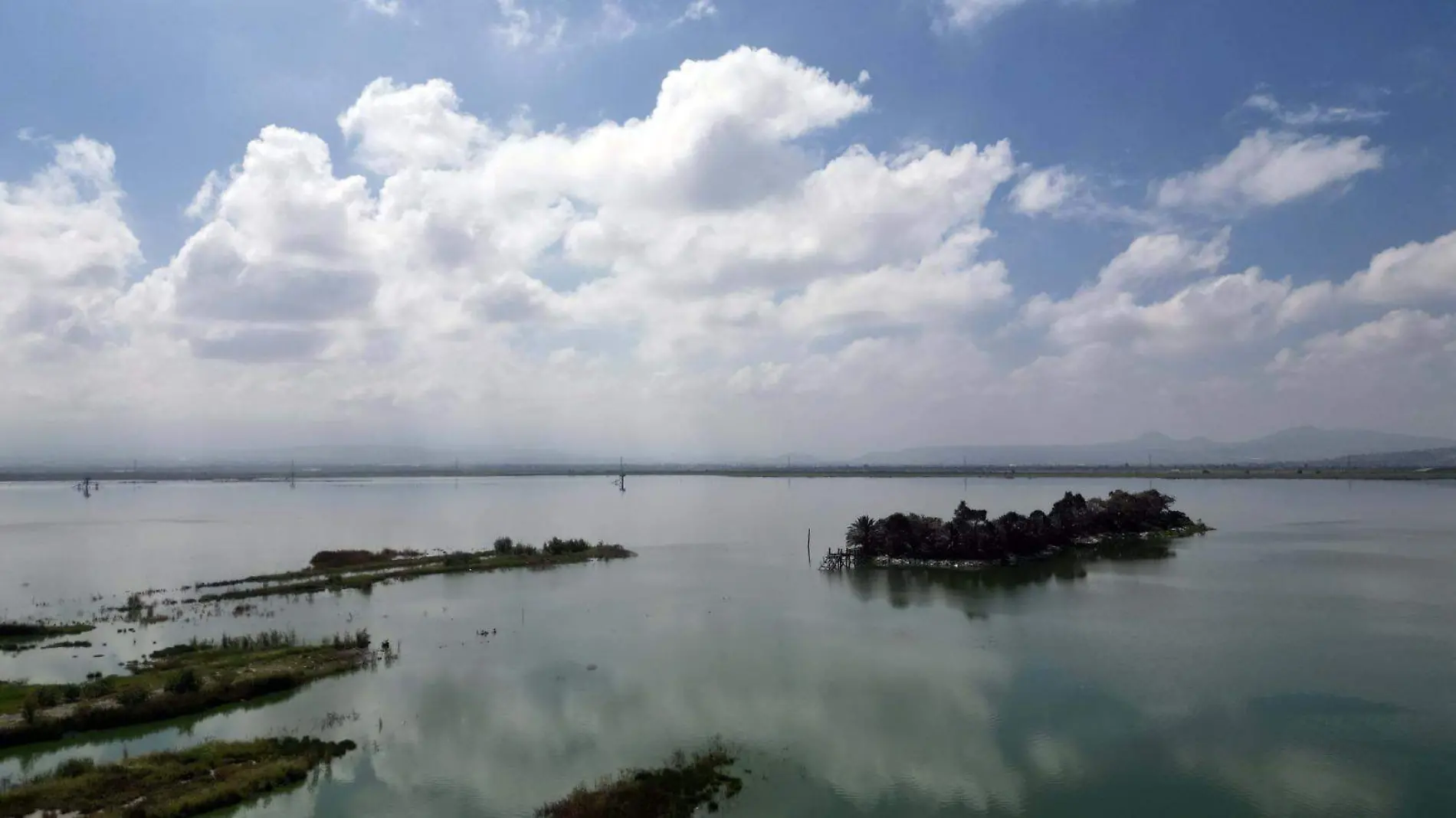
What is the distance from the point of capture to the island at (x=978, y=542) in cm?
5009

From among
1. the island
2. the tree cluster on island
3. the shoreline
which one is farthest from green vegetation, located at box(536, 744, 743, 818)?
the tree cluster on island

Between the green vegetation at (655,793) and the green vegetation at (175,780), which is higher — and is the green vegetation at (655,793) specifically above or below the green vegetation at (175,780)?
below

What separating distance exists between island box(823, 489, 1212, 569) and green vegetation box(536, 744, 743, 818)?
32.3 m

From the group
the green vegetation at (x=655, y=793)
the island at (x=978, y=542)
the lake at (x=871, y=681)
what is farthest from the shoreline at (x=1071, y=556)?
the green vegetation at (x=655, y=793)

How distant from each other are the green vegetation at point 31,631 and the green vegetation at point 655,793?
92.5ft

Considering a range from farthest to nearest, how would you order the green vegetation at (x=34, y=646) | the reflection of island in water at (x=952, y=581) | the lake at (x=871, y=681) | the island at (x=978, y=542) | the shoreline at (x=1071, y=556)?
the island at (x=978, y=542), the shoreline at (x=1071, y=556), the reflection of island in water at (x=952, y=581), the green vegetation at (x=34, y=646), the lake at (x=871, y=681)

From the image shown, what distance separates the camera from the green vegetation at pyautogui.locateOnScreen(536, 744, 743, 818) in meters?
16.5

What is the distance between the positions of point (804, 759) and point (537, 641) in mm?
15637

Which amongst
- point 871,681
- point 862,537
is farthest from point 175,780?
point 862,537

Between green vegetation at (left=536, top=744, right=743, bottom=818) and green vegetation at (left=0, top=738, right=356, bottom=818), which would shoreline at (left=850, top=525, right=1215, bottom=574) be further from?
green vegetation at (left=0, top=738, right=356, bottom=818)

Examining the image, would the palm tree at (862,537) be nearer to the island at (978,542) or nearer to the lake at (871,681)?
the island at (978,542)

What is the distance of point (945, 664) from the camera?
27.1 m

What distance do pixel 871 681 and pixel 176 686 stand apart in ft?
68.2

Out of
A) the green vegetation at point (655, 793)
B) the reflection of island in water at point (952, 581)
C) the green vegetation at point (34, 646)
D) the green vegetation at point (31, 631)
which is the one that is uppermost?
the green vegetation at point (31, 631)
